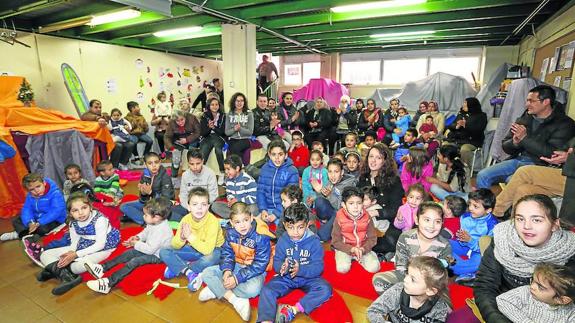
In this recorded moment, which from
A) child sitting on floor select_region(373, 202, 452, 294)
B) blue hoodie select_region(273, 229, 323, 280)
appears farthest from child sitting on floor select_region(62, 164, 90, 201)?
child sitting on floor select_region(373, 202, 452, 294)

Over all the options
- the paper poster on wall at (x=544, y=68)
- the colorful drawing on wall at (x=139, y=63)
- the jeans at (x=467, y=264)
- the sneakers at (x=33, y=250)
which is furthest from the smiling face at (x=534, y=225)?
the colorful drawing on wall at (x=139, y=63)

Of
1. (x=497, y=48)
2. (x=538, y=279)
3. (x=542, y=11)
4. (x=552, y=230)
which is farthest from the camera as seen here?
(x=497, y=48)

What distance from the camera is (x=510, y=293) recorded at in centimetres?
164

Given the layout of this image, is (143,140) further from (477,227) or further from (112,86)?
(477,227)

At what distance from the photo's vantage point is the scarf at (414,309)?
1.59 meters

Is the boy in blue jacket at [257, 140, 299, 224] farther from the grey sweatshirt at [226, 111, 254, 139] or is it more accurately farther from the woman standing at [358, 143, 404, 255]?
the grey sweatshirt at [226, 111, 254, 139]

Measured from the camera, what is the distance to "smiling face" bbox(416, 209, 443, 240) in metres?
2.09

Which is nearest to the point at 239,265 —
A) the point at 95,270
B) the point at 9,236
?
the point at 95,270

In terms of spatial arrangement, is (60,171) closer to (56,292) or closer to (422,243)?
(56,292)

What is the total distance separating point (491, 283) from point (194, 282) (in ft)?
6.80

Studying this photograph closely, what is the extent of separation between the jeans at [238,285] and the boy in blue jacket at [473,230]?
1650 mm

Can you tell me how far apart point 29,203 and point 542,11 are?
312 inches

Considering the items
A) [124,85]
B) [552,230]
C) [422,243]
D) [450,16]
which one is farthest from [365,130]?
[124,85]

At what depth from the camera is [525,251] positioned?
5.35 ft
